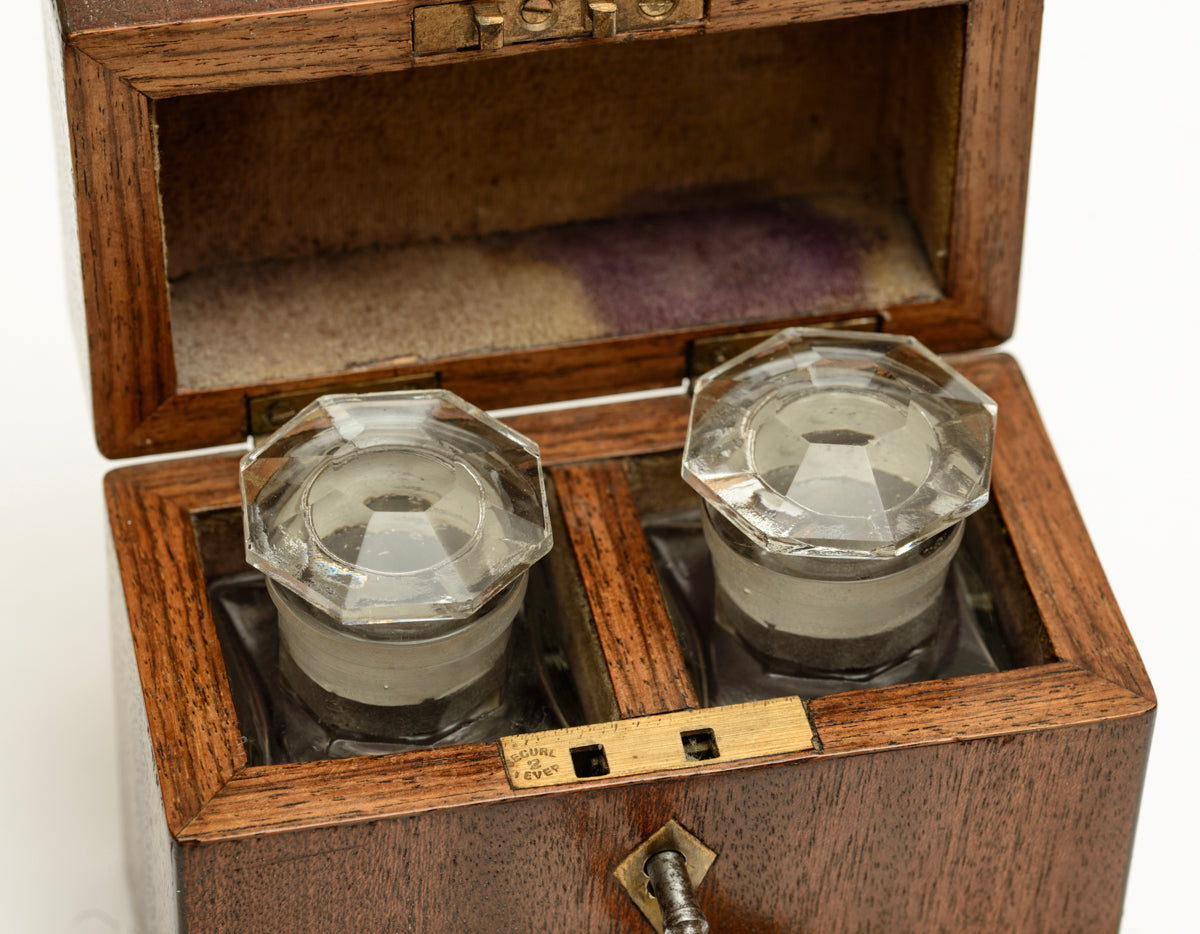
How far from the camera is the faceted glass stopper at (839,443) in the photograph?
119 centimetres

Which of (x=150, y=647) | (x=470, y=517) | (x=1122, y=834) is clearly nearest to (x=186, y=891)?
(x=150, y=647)

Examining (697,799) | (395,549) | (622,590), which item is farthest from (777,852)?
(395,549)

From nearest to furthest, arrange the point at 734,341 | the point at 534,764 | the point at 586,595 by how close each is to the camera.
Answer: the point at 534,764, the point at 586,595, the point at 734,341

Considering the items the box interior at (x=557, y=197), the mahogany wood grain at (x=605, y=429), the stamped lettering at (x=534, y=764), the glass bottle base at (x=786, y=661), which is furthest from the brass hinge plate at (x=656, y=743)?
the box interior at (x=557, y=197)

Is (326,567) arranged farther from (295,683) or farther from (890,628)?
(890,628)

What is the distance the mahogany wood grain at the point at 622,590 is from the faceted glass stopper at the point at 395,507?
8 centimetres

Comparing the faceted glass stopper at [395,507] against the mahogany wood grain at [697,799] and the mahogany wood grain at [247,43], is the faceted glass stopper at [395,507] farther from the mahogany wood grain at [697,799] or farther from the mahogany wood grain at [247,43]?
the mahogany wood grain at [247,43]

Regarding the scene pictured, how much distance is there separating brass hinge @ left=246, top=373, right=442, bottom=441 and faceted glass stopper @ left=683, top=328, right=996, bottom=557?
0.20m

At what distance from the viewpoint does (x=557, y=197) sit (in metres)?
1.50

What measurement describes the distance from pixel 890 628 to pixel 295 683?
35cm

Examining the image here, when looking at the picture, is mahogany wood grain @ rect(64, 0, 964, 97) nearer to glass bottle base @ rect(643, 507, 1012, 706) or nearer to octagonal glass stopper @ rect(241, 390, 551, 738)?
octagonal glass stopper @ rect(241, 390, 551, 738)

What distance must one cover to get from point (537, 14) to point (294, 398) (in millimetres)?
301

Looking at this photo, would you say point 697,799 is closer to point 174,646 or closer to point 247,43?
point 174,646

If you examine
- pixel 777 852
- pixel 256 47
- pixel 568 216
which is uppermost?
pixel 256 47
